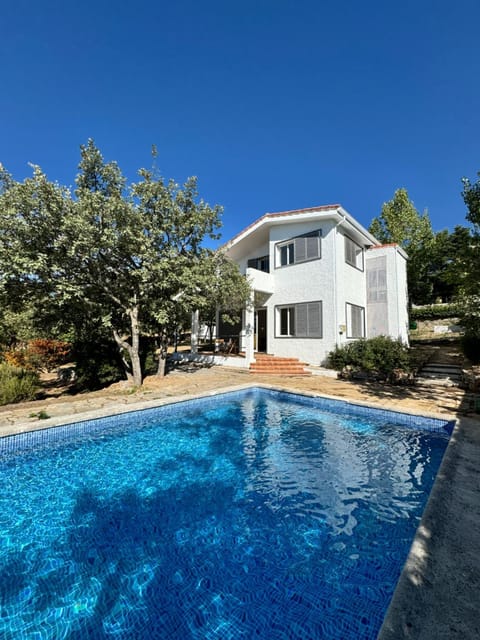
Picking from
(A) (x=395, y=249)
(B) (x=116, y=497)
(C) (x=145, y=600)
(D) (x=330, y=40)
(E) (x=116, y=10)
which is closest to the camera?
(C) (x=145, y=600)

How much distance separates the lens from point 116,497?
4465 mm

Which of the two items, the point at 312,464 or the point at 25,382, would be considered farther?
the point at 25,382

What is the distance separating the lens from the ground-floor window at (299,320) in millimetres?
15297

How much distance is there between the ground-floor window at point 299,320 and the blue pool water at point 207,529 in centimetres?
857

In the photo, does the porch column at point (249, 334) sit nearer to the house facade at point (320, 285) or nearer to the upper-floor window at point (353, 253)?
the house facade at point (320, 285)

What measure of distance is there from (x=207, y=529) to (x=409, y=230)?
106 ft

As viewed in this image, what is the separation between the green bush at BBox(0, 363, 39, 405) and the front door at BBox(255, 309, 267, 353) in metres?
12.7

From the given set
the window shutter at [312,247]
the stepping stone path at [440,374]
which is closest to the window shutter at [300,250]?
the window shutter at [312,247]

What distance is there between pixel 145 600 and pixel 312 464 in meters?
3.64

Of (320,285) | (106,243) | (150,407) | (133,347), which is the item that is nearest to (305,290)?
(320,285)

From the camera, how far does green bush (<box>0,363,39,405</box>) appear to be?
8906 millimetres

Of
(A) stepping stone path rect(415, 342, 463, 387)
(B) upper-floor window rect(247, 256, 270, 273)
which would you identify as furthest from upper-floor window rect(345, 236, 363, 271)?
(A) stepping stone path rect(415, 342, 463, 387)

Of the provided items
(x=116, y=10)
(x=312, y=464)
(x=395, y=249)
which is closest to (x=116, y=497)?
(x=312, y=464)

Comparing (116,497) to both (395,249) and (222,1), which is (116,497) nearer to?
(222,1)
